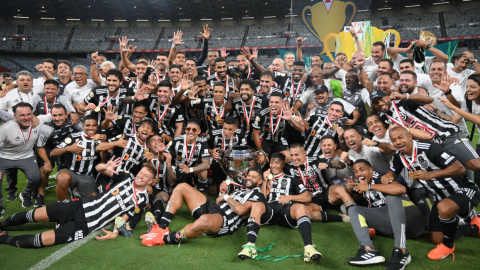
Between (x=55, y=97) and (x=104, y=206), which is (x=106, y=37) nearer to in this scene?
(x=55, y=97)

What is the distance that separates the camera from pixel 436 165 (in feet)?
10.9

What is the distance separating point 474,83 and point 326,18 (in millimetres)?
7282

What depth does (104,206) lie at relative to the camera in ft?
12.4

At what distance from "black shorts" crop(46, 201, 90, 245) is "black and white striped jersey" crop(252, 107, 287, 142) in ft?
9.62

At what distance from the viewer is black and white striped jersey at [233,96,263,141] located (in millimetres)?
5582

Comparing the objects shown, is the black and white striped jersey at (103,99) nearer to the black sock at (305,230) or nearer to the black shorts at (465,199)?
the black sock at (305,230)

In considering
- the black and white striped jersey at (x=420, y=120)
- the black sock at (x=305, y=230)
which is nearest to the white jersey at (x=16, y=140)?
the black sock at (x=305, y=230)

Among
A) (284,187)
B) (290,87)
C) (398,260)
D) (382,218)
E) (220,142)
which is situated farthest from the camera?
(290,87)

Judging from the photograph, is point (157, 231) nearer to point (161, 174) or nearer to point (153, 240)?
point (153, 240)

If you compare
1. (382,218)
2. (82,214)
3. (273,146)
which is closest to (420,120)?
(382,218)

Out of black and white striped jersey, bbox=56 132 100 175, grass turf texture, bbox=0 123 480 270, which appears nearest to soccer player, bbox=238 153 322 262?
grass turf texture, bbox=0 123 480 270

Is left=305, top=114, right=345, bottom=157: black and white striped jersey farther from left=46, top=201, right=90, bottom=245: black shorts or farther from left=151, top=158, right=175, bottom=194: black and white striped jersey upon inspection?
left=46, top=201, right=90, bottom=245: black shorts

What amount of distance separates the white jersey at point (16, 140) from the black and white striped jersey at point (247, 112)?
327cm

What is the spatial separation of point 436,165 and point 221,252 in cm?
251
